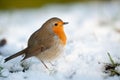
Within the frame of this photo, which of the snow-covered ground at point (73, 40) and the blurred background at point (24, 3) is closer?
the snow-covered ground at point (73, 40)

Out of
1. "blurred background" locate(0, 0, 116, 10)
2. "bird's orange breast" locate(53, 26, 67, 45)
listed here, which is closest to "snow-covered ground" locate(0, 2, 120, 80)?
"bird's orange breast" locate(53, 26, 67, 45)

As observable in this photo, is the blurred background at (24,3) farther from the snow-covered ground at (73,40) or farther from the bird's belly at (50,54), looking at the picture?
the bird's belly at (50,54)

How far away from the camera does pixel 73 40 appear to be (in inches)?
250

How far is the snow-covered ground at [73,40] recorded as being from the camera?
16.7ft

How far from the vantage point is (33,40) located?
532cm

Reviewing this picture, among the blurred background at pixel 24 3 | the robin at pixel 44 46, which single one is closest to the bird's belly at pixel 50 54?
the robin at pixel 44 46

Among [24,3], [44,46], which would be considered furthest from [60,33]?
[24,3]

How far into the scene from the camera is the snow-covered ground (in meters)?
5.10

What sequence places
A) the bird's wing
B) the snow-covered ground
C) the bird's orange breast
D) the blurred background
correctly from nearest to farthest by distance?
the snow-covered ground
the bird's wing
the bird's orange breast
the blurred background

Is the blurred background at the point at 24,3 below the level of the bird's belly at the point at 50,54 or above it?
below

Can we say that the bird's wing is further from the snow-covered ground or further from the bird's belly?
the snow-covered ground

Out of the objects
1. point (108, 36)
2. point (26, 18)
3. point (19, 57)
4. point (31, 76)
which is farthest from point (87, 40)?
point (26, 18)

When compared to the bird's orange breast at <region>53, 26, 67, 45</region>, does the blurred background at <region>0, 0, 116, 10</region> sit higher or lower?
lower

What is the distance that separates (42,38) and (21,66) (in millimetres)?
392
